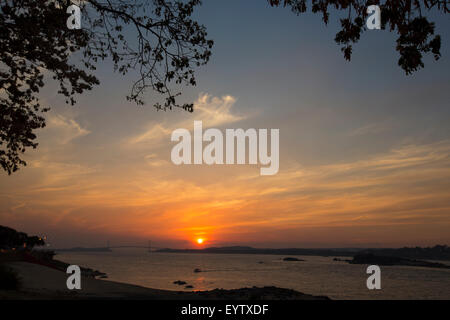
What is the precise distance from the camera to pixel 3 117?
13.7 m

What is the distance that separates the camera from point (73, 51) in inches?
503

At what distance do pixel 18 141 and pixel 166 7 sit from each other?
8.62 metres
